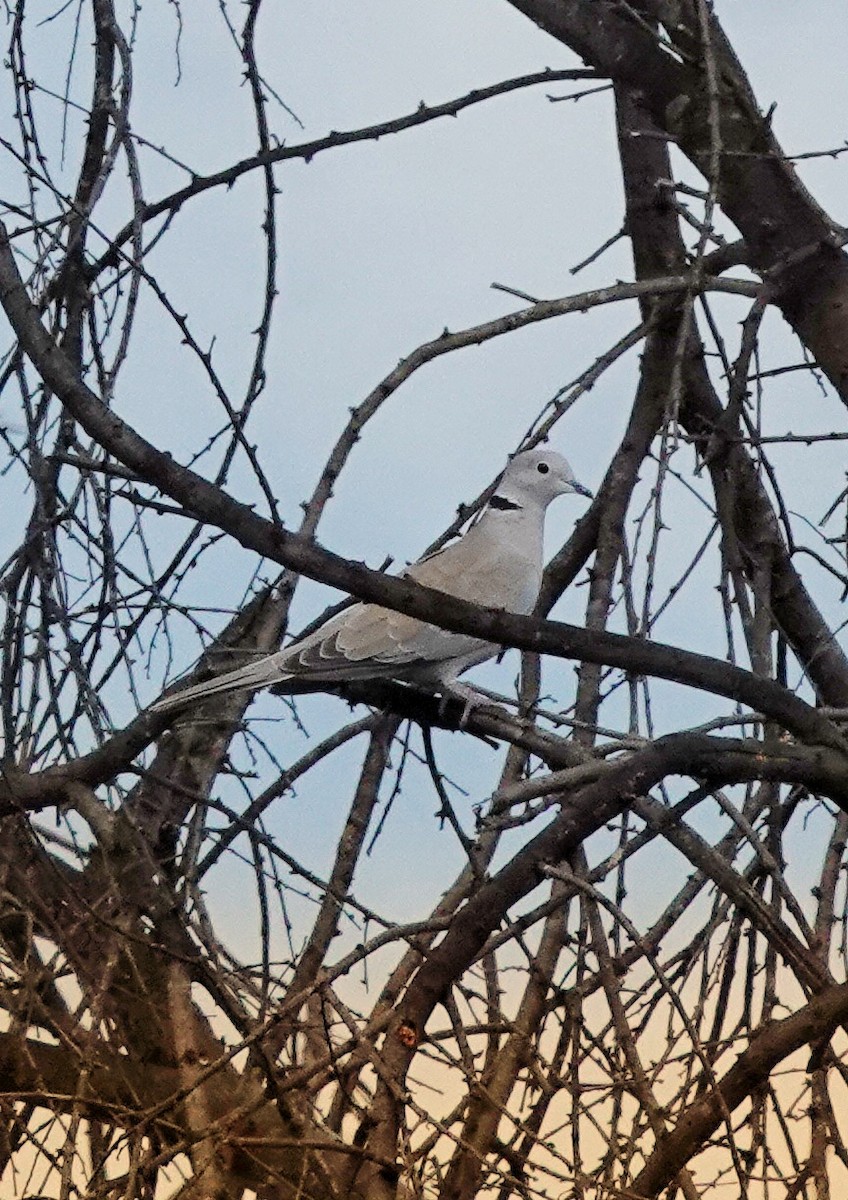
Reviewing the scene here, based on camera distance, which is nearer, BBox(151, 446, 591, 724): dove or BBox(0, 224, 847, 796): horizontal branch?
BBox(0, 224, 847, 796): horizontal branch

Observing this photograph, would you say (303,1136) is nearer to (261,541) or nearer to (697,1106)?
(697,1106)

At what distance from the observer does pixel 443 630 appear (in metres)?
2.88

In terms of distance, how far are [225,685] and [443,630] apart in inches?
15.3

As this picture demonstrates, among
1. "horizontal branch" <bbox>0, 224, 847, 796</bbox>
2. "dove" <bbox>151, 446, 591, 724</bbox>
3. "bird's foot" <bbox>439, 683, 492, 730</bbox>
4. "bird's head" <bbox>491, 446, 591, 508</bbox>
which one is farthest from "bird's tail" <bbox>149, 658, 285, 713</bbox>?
"bird's head" <bbox>491, 446, 591, 508</bbox>

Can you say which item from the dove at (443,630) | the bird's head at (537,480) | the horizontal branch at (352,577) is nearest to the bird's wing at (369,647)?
the dove at (443,630)

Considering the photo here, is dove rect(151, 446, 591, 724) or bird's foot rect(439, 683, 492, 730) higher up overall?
dove rect(151, 446, 591, 724)

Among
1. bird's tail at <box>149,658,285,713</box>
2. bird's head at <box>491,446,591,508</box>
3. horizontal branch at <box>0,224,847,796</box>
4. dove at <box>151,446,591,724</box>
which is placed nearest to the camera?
horizontal branch at <box>0,224,847,796</box>

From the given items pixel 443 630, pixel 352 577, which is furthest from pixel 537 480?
pixel 352 577

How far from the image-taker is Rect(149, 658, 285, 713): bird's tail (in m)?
2.86

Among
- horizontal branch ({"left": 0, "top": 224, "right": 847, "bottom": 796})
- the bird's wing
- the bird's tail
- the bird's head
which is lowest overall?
horizontal branch ({"left": 0, "top": 224, "right": 847, "bottom": 796})

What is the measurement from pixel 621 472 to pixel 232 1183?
1534mm

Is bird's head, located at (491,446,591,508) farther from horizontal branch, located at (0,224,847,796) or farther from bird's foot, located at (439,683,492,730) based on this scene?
horizontal branch, located at (0,224,847,796)

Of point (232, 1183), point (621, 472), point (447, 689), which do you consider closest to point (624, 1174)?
point (232, 1183)

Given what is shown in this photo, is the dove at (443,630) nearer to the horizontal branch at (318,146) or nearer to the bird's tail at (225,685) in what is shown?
the bird's tail at (225,685)
